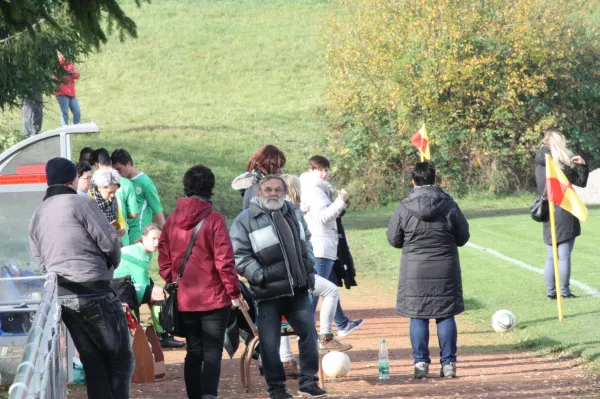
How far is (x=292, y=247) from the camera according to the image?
767 centimetres

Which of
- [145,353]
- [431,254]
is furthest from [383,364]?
[145,353]

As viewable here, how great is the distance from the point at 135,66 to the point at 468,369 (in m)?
43.0

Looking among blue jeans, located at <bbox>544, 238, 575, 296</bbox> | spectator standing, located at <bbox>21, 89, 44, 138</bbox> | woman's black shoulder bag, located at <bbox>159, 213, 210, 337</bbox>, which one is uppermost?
spectator standing, located at <bbox>21, 89, 44, 138</bbox>

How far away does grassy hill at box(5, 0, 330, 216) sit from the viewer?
34.8 meters

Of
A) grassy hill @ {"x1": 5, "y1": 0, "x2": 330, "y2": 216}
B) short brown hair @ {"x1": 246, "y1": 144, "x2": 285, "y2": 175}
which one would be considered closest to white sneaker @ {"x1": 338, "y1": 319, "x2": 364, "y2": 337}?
short brown hair @ {"x1": 246, "y1": 144, "x2": 285, "y2": 175}

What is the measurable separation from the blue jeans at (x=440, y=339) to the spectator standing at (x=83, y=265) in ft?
9.68

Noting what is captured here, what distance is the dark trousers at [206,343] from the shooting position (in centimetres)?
733

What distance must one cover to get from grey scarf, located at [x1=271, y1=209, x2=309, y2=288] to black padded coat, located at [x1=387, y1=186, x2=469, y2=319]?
1401mm

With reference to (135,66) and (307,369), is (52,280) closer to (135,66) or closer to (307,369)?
(307,369)

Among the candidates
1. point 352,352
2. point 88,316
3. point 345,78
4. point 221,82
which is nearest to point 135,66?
point 221,82

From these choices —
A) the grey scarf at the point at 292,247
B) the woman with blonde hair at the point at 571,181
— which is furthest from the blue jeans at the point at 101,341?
the woman with blonde hair at the point at 571,181

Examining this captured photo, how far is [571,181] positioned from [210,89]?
1437 inches

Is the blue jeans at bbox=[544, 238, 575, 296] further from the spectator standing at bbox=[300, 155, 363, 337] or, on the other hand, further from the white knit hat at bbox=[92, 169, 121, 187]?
the white knit hat at bbox=[92, 169, 121, 187]

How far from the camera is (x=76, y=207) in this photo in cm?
657
